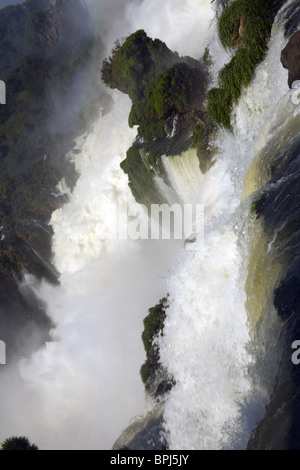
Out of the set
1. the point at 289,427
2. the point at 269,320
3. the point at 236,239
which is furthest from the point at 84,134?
the point at 289,427

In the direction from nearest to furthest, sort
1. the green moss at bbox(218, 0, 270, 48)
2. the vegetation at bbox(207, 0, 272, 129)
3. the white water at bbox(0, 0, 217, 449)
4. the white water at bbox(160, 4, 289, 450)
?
the white water at bbox(160, 4, 289, 450), the vegetation at bbox(207, 0, 272, 129), the green moss at bbox(218, 0, 270, 48), the white water at bbox(0, 0, 217, 449)

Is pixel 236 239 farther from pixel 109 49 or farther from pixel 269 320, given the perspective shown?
pixel 109 49

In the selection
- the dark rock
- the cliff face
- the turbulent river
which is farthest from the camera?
the cliff face

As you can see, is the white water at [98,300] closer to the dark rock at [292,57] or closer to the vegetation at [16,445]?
the vegetation at [16,445]

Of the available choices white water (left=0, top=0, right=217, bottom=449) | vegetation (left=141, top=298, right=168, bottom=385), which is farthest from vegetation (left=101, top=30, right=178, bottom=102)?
vegetation (left=141, top=298, right=168, bottom=385)

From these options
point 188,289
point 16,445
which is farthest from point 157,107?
point 16,445

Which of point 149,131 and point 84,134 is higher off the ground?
point 84,134

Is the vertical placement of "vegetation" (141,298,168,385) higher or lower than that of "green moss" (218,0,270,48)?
lower

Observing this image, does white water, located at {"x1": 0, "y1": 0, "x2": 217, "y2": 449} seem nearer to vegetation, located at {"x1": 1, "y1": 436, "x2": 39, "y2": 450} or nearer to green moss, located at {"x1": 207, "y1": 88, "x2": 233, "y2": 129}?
green moss, located at {"x1": 207, "y1": 88, "x2": 233, "y2": 129}
